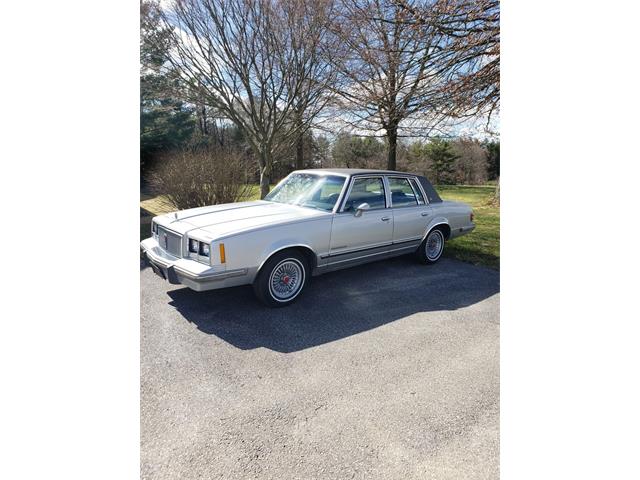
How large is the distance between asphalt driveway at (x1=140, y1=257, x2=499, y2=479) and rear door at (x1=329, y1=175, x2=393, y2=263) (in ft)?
1.90

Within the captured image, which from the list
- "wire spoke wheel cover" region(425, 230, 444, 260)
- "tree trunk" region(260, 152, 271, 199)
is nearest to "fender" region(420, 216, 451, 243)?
"wire spoke wheel cover" region(425, 230, 444, 260)

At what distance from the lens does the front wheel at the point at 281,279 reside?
3525 millimetres

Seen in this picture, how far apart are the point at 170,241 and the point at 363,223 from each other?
2.17 meters

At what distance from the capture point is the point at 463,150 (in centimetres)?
1132

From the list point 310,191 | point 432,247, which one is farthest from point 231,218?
point 432,247

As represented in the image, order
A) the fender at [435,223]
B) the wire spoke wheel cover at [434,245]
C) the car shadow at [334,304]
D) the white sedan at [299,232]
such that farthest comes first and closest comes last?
the wire spoke wheel cover at [434,245] < the fender at [435,223] < the white sedan at [299,232] < the car shadow at [334,304]

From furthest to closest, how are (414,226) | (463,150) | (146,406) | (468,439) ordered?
(463,150) → (414,226) → (146,406) → (468,439)

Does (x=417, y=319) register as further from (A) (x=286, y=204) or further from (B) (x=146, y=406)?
(B) (x=146, y=406)

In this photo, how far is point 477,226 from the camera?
324 inches

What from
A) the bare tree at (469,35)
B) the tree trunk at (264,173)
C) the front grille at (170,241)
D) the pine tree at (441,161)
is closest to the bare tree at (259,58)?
the tree trunk at (264,173)

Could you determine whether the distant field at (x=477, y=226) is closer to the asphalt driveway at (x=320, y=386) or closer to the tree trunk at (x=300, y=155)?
the asphalt driveway at (x=320, y=386)

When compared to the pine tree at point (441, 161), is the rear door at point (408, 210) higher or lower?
lower
